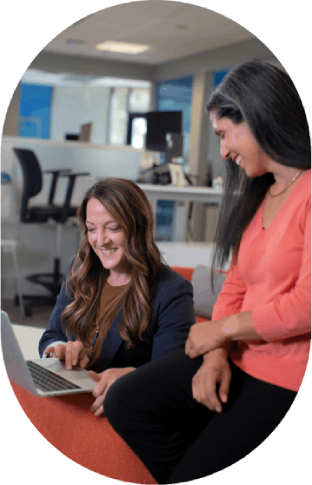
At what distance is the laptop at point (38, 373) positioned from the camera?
770 mm

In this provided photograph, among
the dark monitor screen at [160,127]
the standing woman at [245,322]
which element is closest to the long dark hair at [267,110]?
the standing woman at [245,322]

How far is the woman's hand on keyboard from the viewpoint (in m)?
0.82

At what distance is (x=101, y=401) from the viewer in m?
0.80

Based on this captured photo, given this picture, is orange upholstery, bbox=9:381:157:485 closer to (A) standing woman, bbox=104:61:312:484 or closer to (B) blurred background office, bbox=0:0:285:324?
(A) standing woman, bbox=104:61:312:484

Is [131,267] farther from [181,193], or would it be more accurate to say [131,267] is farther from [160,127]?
[160,127]

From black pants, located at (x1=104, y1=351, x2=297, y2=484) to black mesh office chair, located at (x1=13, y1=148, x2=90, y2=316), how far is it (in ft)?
0.85

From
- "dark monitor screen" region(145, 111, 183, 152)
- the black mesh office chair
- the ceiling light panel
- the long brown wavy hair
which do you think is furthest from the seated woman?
the ceiling light panel

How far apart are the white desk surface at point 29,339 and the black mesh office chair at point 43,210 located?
6 centimetres

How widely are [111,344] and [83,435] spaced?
16 cm

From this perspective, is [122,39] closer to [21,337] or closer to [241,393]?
[21,337]

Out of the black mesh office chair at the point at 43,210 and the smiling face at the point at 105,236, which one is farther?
the black mesh office chair at the point at 43,210

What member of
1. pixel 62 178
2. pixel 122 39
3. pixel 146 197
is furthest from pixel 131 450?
pixel 122 39

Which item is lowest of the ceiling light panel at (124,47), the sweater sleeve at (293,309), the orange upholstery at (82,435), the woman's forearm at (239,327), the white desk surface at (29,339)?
the orange upholstery at (82,435)

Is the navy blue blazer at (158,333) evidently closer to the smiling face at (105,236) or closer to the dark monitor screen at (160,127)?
the smiling face at (105,236)
